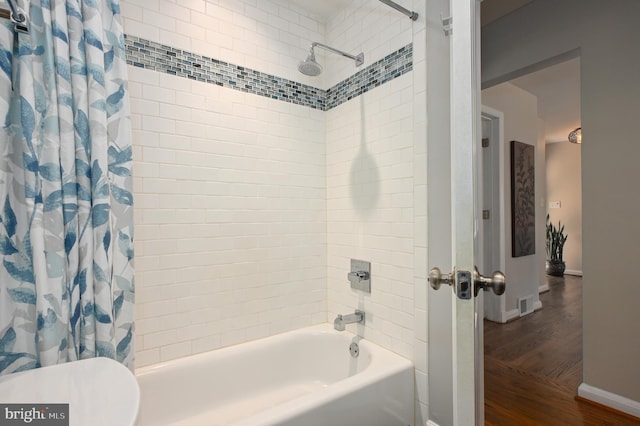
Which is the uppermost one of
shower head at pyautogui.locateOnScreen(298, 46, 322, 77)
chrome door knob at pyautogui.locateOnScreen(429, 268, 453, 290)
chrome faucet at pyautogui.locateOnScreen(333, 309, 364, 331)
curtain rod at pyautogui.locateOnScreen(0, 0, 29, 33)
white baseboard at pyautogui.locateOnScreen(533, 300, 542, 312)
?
shower head at pyautogui.locateOnScreen(298, 46, 322, 77)

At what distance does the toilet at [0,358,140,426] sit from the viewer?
784 mm

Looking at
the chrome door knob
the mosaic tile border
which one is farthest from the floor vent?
the chrome door knob

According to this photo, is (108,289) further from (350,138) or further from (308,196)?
(350,138)

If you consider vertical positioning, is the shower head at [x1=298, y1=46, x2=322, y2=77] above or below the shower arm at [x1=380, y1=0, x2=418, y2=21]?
below

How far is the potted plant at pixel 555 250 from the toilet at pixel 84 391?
6.71m

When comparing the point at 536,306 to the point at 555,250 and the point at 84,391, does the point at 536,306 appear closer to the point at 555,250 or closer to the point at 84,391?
the point at 555,250

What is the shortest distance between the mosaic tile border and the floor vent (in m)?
2.74

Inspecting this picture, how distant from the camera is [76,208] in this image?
50.2 inches

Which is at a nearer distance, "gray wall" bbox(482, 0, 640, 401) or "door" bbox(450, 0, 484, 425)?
"door" bbox(450, 0, 484, 425)

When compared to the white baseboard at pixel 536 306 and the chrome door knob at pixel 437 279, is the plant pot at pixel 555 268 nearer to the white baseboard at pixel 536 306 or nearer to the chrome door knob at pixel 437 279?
the white baseboard at pixel 536 306

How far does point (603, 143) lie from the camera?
195 cm

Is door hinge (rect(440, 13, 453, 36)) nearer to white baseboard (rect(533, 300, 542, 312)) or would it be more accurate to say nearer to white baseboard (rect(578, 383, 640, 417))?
white baseboard (rect(578, 383, 640, 417))

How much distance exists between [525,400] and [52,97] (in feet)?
10.4

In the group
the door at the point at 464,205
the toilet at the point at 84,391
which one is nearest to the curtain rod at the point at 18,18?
the toilet at the point at 84,391
